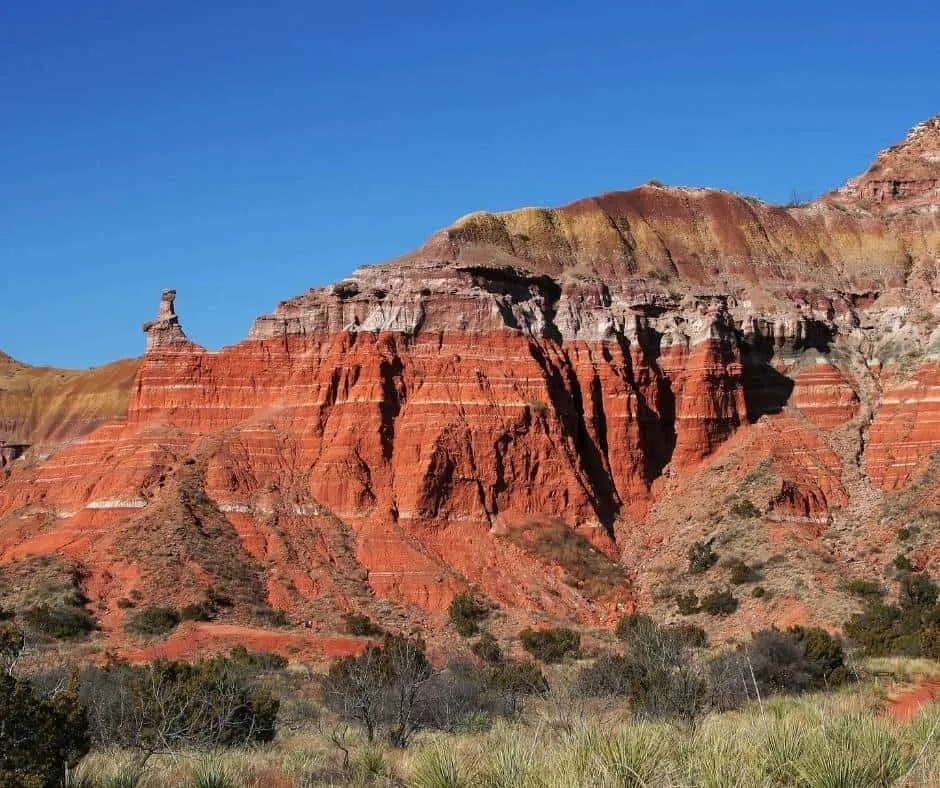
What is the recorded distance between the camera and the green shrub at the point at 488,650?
49.8m

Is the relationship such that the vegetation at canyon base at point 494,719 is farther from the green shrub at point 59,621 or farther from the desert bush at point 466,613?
the green shrub at point 59,621

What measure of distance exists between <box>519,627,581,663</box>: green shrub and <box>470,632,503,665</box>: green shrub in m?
1.36

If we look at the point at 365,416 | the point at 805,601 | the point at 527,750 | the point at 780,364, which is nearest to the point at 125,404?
the point at 365,416

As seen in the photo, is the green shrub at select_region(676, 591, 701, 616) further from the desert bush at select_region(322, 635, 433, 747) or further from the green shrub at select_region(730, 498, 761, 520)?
the desert bush at select_region(322, 635, 433, 747)

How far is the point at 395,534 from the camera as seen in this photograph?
6172cm

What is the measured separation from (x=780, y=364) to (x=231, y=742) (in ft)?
187

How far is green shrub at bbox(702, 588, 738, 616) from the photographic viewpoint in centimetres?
5428

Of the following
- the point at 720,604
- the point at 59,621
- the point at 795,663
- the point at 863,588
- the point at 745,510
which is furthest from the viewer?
the point at 745,510

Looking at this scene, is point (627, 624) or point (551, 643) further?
point (627, 624)

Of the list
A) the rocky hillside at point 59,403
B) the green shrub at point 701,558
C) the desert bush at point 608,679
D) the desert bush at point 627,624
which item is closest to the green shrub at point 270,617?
the desert bush at point 627,624

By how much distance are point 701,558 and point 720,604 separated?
5.29 metres

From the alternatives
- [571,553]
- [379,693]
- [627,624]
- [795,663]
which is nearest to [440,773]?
[379,693]

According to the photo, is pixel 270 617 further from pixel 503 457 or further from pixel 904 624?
pixel 904 624

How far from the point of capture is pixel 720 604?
54531mm
